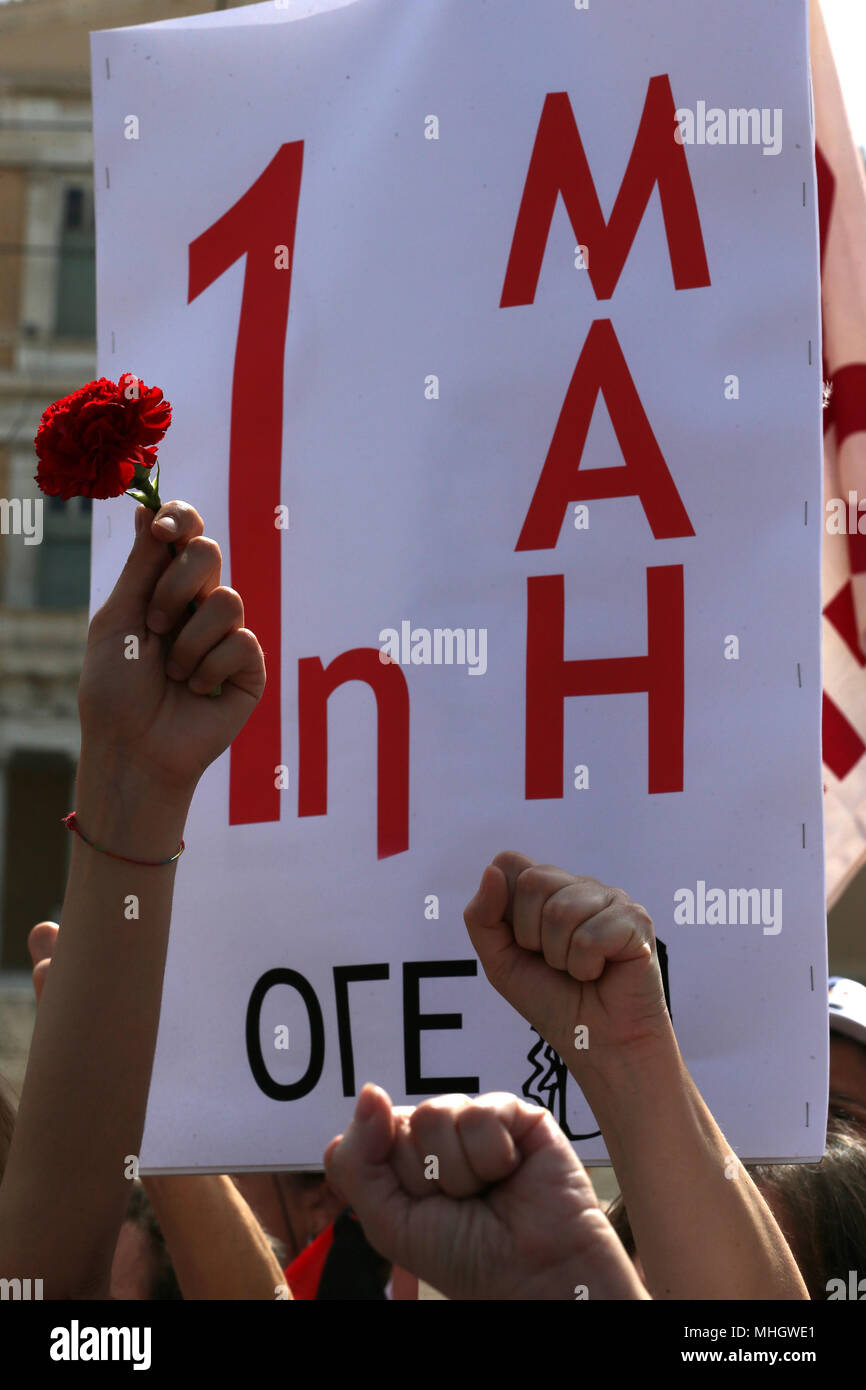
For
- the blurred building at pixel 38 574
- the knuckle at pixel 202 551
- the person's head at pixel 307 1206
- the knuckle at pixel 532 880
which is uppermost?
the blurred building at pixel 38 574

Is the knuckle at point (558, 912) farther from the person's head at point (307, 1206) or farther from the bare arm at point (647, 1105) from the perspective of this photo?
the person's head at point (307, 1206)

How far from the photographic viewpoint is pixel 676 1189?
3.17ft

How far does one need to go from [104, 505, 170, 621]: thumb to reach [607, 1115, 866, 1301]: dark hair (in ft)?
2.81

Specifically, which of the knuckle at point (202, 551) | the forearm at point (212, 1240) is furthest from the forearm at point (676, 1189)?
the forearm at point (212, 1240)

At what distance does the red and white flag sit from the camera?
6.04ft

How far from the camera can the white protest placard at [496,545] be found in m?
1.26

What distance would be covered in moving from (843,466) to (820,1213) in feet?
3.11

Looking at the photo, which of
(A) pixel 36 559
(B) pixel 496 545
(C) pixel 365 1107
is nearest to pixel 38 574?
(A) pixel 36 559

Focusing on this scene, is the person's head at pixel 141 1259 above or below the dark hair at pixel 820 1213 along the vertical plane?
below

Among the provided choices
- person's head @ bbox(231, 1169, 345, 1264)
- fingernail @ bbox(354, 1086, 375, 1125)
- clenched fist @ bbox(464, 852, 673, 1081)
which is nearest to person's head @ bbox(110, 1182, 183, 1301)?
person's head @ bbox(231, 1169, 345, 1264)

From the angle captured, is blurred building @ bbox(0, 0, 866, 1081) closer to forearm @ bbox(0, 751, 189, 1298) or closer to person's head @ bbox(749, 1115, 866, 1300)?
person's head @ bbox(749, 1115, 866, 1300)
